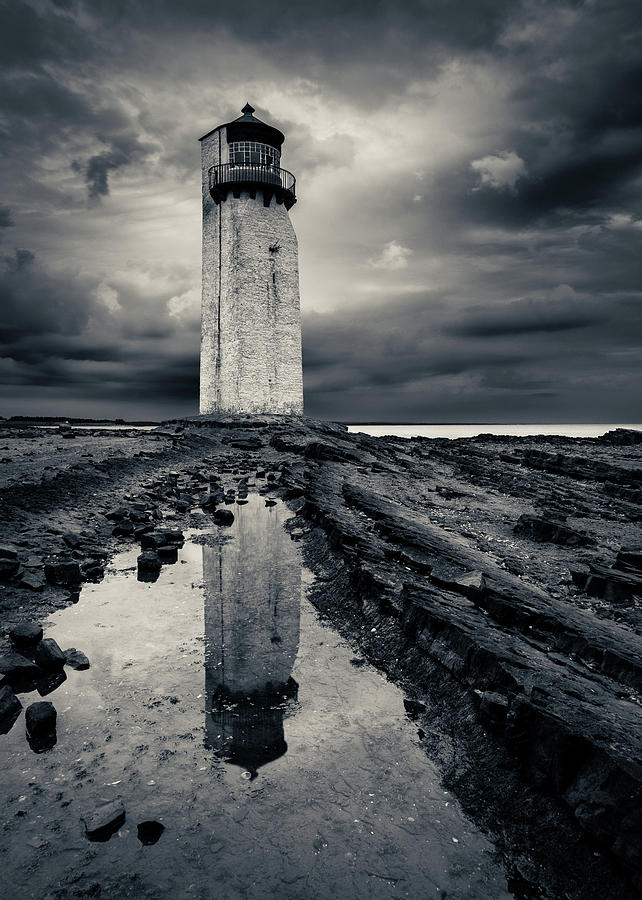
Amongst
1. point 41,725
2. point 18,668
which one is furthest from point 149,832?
point 18,668

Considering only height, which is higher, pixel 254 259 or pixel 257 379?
pixel 254 259

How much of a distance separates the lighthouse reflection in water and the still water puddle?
2cm

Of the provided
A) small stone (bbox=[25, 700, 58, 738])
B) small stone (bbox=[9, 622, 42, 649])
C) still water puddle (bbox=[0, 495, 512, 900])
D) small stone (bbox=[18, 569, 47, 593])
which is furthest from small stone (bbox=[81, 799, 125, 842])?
small stone (bbox=[18, 569, 47, 593])

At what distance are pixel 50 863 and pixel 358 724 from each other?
87.3 inches

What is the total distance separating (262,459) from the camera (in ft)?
70.2

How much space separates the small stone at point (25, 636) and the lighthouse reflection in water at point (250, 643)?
166 centimetres

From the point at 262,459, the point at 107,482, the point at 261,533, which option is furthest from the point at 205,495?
the point at 262,459

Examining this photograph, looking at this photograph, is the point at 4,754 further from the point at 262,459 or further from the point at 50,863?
the point at 262,459

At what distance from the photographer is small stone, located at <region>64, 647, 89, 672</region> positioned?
4.78 m

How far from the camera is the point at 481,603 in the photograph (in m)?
5.74

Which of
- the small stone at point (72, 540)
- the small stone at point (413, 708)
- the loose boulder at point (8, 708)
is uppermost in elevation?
the small stone at point (72, 540)

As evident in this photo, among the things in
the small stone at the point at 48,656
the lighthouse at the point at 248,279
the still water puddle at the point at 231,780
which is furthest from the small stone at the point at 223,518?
the lighthouse at the point at 248,279

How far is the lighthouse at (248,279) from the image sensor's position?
33938 mm

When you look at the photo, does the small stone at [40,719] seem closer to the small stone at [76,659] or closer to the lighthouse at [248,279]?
the small stone at [76,659]
